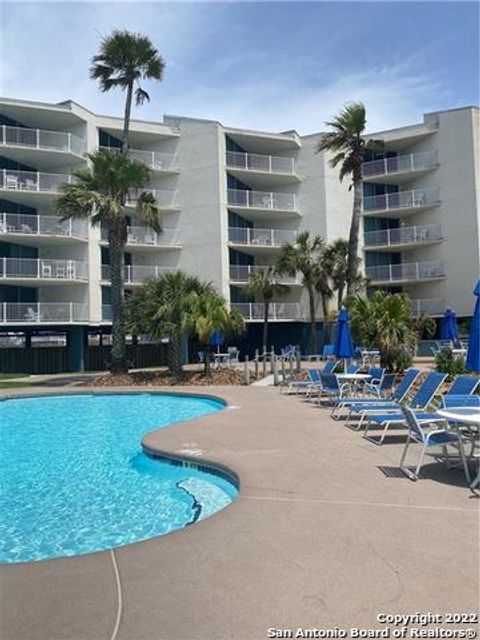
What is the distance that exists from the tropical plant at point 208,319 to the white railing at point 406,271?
17570mm

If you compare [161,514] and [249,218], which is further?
[249,218]

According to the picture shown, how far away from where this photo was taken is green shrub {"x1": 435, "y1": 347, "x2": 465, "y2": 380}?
1588 cm

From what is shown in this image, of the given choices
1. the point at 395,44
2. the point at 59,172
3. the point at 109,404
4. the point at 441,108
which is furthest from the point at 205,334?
the point at 441,108

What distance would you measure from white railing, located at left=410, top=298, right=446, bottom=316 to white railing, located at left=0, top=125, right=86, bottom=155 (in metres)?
22.4

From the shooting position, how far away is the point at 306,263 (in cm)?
3347

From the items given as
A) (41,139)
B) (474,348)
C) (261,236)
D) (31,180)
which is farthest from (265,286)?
(474,348)

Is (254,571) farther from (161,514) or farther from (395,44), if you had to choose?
(395,44)

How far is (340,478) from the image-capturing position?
22.3 ft

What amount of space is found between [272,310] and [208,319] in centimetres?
1407

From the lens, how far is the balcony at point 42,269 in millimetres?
27797

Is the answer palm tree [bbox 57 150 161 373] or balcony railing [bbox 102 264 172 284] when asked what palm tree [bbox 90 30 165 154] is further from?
balcony railing [bbox 102 264 172 284]

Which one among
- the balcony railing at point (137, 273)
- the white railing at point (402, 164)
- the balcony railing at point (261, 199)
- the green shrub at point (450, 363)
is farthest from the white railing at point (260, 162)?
the green shrub at point (450, 363)

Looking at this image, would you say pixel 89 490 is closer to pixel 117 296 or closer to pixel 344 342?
pixel 344 342

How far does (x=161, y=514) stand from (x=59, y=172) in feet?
92.7
